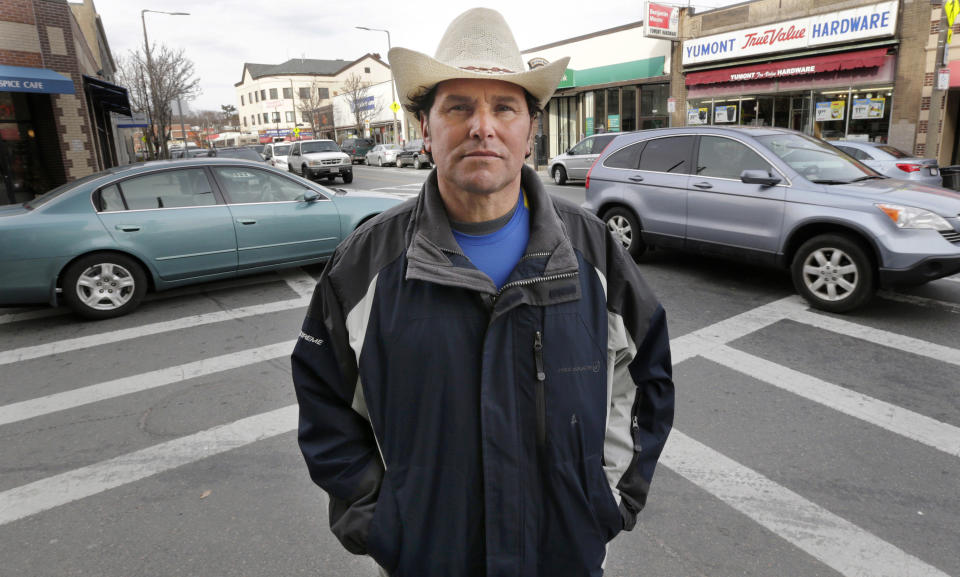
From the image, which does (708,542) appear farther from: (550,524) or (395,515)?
(395,515)

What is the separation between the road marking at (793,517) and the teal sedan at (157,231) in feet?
17.5

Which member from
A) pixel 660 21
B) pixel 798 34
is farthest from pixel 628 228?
pixel 660 21

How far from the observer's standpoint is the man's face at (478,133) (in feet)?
5.17

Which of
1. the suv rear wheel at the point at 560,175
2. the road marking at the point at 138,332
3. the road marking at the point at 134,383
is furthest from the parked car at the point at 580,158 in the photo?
the road marking at the point at 134,383

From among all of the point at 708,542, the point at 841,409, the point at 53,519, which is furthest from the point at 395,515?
the point at 841,409

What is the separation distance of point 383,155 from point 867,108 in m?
25.1

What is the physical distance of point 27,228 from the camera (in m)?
5.93

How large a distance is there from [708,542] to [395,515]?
1.87m

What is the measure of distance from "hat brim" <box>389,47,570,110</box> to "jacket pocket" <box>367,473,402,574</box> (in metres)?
1.04

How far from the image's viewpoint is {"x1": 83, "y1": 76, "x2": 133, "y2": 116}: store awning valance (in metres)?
17.2

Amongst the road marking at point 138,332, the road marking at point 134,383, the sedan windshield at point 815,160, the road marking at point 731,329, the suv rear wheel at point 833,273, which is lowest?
the road marking at point 731,329

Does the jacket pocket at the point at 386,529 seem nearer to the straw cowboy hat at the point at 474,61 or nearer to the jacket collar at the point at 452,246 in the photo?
the jacket collar at the point at 452,246

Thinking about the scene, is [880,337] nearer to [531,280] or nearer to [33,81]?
[531,280]

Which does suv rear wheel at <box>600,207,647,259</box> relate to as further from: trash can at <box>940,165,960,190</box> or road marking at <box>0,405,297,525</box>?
trash can at <box>940,165,960,190</box>
